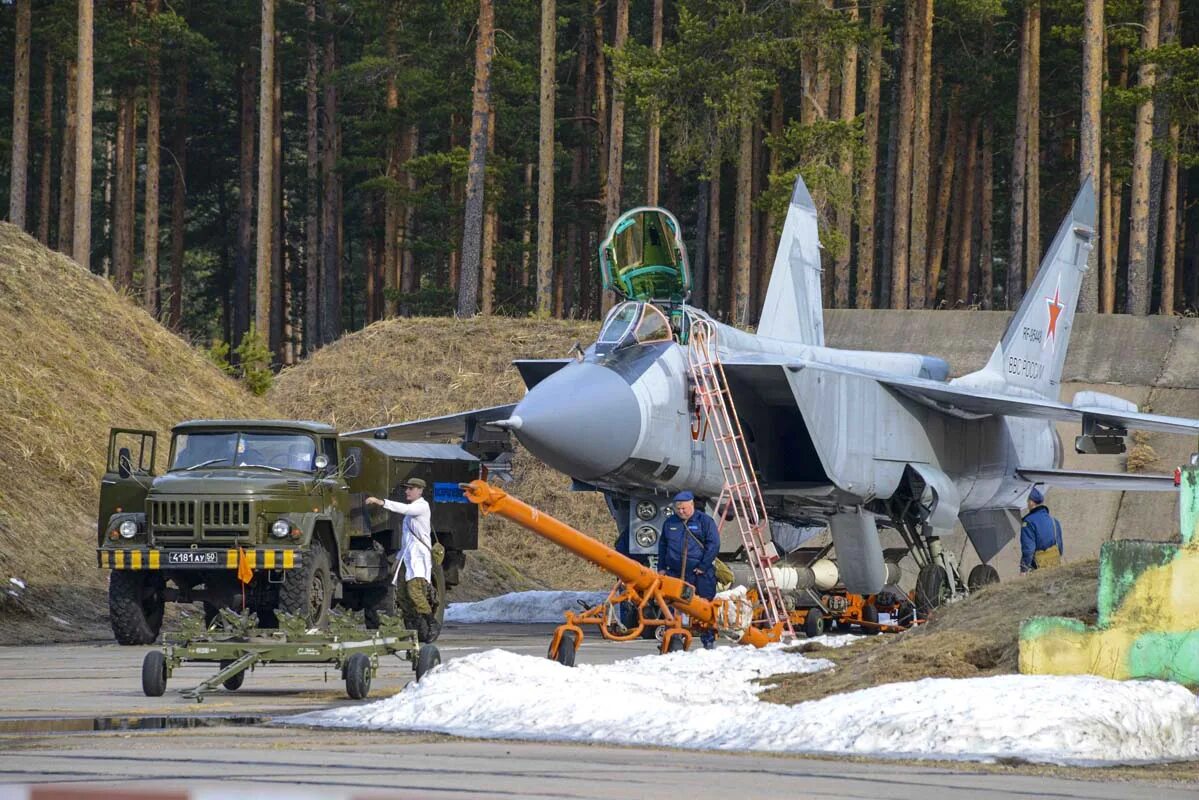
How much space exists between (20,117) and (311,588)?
88.6 ft

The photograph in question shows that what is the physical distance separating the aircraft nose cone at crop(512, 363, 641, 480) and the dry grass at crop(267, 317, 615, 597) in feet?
44.8

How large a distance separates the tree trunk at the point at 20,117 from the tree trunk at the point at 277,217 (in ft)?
40.8

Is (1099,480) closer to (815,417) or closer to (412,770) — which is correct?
(815,417)

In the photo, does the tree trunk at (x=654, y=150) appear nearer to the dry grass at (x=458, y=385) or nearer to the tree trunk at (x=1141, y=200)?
the dry grass at (x=458, y=385)

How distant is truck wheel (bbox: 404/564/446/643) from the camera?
53.8ft

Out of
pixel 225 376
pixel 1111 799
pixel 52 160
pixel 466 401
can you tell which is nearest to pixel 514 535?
pixel 466 401

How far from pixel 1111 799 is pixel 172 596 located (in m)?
12.0

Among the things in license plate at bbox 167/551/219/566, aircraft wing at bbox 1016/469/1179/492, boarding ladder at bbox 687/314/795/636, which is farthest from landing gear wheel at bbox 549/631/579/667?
aircraft wing at bbox 1016/469/1179/492

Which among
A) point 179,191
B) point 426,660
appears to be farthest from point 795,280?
point 179,191

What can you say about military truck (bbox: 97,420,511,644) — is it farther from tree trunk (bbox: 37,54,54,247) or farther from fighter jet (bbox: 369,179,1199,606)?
tree trunk (bbox: 37,54,54,247)

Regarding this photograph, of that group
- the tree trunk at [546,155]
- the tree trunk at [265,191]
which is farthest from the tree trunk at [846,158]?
the tree trunk at [265,191]

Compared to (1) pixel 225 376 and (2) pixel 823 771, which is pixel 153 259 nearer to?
(1) pixel 225 376

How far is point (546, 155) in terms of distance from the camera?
38312 mm

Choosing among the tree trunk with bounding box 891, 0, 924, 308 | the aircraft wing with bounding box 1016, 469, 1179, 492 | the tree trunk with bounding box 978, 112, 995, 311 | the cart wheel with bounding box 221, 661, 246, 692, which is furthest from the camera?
the tree trunk with bounding box 978, 112, 995, 311
